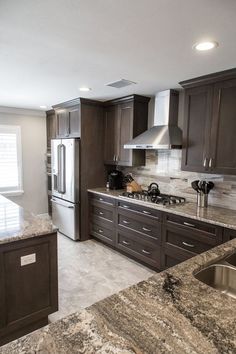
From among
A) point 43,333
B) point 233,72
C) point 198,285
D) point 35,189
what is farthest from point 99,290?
point 35,189

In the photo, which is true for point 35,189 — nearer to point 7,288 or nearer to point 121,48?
point 7,288

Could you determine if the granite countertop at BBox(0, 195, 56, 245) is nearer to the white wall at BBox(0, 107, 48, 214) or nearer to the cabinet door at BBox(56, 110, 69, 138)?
the cabinet door at BBox(56, 110, 69, 138)

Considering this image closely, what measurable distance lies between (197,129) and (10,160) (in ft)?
12.8

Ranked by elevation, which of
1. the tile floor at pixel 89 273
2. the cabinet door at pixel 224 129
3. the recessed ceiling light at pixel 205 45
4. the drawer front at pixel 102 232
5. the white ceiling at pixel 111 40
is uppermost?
the white ceiling at pixel 111 40

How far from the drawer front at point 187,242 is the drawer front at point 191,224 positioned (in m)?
0.09

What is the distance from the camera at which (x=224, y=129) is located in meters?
2.54

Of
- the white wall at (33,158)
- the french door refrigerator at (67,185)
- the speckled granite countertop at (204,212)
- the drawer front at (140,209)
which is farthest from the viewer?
the white wall at (33,158)

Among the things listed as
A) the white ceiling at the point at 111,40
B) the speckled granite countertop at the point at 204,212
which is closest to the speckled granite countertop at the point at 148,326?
the speckled granite countertop at the point at 204,212

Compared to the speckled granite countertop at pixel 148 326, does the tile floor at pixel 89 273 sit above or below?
below

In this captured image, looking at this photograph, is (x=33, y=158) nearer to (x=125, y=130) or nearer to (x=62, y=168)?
(x=62, y=168)

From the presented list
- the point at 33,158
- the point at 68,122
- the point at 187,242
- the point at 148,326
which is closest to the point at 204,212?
the point at 187,242

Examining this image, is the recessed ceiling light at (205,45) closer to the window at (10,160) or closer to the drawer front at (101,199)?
the drawer front at (101,199)

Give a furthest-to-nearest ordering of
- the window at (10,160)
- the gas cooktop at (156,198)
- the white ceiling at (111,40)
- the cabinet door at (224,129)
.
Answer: the window at (10,160) → the gas cooktop at (156,198) → the cabinet door at (224,129) → the white ceiling at (111,40)

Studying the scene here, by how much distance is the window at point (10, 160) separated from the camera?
484 cm
